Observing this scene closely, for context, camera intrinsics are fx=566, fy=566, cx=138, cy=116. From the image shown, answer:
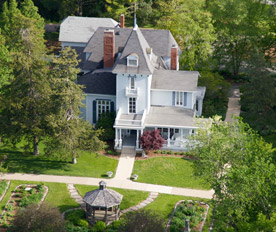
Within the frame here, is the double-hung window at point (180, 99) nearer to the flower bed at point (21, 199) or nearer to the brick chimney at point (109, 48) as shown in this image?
the brick chimney at point (109, 48)

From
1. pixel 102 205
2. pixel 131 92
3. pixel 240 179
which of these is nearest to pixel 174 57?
pixel 131 92

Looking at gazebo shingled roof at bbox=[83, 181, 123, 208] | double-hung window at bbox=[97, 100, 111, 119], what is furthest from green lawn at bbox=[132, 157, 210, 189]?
double-hung window at bbox=[97, 100, 111, 119]

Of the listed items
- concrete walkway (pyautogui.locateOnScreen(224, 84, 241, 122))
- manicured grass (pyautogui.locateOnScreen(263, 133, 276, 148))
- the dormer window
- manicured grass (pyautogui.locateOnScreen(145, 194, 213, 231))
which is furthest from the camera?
concrete walkway (pyautogui.locateOnScreen(224, 84, 241, 122))

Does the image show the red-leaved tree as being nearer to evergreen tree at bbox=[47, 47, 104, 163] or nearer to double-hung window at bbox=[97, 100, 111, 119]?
evergreen tree at bbox=[47, 47, 104, 163]

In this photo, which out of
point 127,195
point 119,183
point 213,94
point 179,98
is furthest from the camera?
point 213,94

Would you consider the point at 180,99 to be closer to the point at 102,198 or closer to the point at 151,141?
the point at 151,141

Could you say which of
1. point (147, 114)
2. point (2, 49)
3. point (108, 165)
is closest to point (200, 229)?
point (108, 165)
